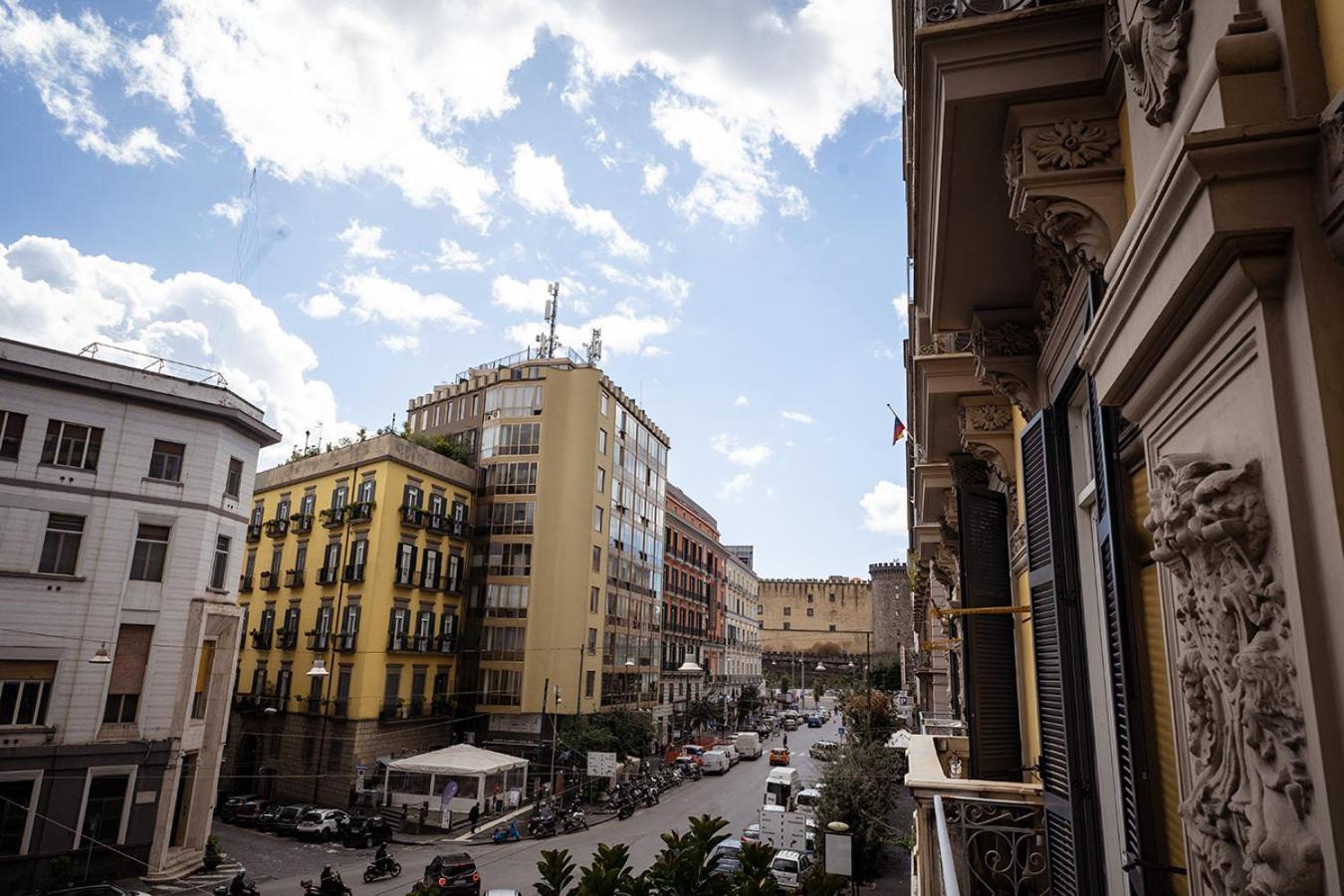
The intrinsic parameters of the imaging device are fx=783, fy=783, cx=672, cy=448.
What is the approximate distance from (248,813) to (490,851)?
11.3 meters

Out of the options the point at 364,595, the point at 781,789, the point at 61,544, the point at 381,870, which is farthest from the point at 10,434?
the point at 781,789

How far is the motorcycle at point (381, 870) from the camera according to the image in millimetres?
21339

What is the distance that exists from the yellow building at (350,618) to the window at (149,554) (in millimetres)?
12071

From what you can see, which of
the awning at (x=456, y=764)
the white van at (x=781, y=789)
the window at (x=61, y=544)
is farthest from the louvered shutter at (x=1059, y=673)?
the awning at (x=456, y=764)

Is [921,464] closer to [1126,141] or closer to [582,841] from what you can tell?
[1126,141]

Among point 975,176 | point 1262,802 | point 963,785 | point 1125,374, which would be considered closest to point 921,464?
point 963,785

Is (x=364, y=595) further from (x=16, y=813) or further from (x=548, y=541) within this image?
(x=16, y=813)

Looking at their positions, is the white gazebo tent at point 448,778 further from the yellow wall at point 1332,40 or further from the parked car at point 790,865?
the yellow wall at point 1332,40

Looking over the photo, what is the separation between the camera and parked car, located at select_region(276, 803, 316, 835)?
27.5 m

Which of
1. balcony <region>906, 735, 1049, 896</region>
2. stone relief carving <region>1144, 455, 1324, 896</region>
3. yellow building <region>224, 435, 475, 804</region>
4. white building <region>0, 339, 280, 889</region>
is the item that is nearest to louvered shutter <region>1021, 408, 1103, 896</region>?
balcony <region>906, 735, 1049, 896</region>

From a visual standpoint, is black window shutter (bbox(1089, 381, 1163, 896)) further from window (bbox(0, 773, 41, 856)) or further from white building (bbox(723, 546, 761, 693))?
white building (bbox(723, 546, 761, 693))

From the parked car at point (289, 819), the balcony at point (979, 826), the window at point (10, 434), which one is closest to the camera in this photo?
the balcony at point (979, 826)

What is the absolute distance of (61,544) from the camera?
2023 centimetres

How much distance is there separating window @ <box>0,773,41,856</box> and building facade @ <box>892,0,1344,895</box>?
21822mm
